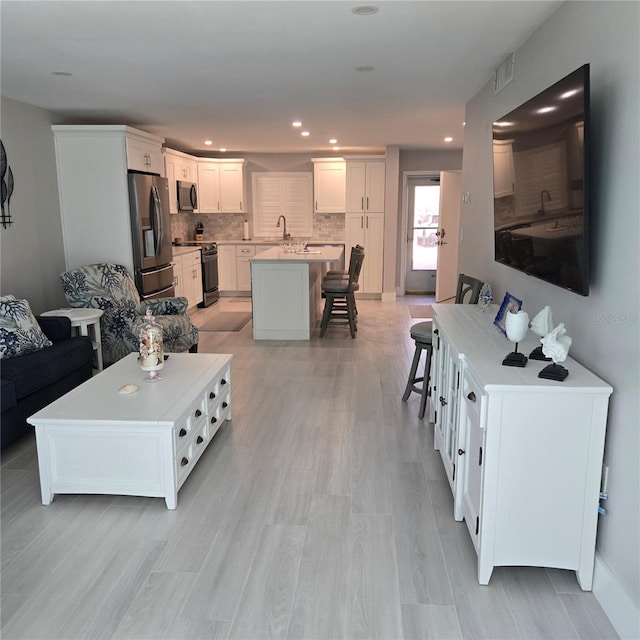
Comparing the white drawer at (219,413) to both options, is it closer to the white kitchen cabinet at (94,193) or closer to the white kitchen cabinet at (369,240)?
the white kitchen cabinet at (94,193)

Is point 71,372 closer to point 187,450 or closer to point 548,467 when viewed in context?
point 187,450

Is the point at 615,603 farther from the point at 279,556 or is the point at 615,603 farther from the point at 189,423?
the point at 189,423

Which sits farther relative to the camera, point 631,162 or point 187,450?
point 187,450

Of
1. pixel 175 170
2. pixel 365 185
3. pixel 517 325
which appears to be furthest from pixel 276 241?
pixel 517 325

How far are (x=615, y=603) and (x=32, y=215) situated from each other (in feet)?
17.4

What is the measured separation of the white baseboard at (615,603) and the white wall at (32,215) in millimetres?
4782

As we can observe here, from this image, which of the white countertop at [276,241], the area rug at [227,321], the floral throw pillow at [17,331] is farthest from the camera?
the white countertop at [276,241]

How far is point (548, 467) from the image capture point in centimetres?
206

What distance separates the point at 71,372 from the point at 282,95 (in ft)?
9.07

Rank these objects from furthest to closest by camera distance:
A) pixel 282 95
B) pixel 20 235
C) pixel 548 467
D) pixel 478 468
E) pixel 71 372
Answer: pixel 20 235, pixel 282 95, pixel 71 372, pixel 478 468, pixel 548 467

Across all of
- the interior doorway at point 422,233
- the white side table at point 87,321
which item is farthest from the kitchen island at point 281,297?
the interior doorway at point 422,233

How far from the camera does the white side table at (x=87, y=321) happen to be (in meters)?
4.71

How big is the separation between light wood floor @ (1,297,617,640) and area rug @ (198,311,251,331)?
11.1 ft

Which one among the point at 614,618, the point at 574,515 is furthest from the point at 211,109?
the point at 614,618
